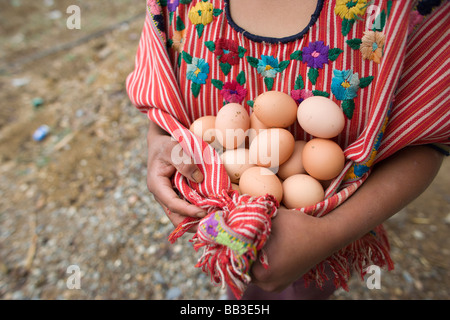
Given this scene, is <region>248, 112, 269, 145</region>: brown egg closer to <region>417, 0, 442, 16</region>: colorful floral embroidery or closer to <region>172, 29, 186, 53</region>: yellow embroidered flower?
<region>172, 29, 186, 53</region>: yellow embroidered flower

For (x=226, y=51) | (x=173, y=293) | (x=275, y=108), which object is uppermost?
(x=226, y=51)

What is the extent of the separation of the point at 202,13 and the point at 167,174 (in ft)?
1.58

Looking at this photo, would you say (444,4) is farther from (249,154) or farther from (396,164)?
(249,154)

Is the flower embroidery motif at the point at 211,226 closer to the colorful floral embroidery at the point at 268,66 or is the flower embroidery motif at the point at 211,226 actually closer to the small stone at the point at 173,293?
the colorful floral embroidery at the point at 268,66

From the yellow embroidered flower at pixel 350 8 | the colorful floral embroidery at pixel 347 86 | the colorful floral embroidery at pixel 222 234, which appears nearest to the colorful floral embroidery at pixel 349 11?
the yellow embroidered flower at pixel 350 8

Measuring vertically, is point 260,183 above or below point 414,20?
below

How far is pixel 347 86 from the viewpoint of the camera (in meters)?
0.80

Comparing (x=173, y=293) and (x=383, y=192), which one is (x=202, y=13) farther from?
(x=173, y=293)

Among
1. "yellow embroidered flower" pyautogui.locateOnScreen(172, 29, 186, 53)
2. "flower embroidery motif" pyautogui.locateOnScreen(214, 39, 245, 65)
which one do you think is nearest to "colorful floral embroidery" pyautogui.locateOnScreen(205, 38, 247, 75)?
"flower embroidery motif" pyautogui.locateOnScreen(214, 39, 245, 65)

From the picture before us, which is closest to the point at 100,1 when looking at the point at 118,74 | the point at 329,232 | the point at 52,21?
the point at 52,21

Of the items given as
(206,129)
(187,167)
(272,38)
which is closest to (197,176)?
(187,167)

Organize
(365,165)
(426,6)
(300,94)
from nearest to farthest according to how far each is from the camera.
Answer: (426,6), (365,165), (300,94)

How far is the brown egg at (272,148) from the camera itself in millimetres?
851

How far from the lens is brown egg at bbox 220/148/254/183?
897 mm
